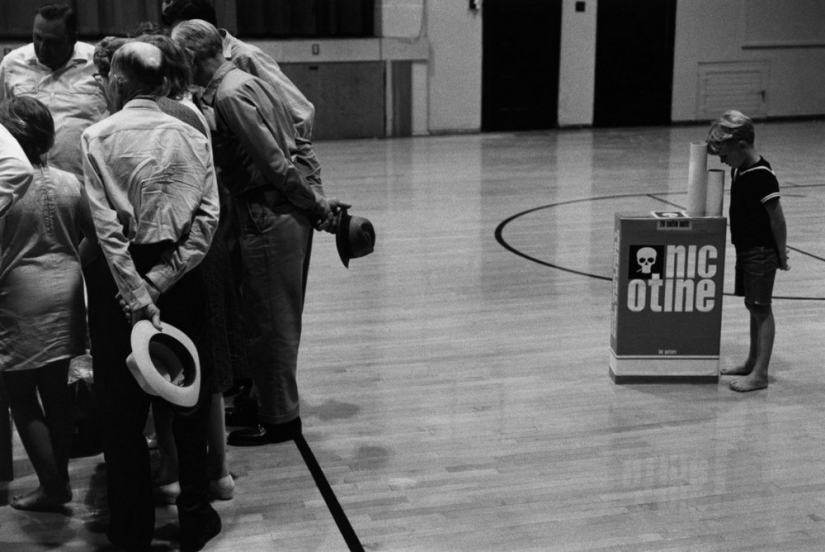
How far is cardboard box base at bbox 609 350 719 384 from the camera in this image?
4.39 m

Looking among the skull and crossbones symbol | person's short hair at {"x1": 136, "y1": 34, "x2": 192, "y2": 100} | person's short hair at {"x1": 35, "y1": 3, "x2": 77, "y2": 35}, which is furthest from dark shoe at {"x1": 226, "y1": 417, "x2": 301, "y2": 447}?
person's short hair at {"x1": 35, "y1": 3, "x2": 77, "y2": 35}

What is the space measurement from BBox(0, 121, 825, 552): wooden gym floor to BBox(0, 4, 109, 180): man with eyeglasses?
1248 mm

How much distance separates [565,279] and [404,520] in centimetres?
320

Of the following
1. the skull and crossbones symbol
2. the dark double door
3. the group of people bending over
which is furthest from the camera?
the dark double door

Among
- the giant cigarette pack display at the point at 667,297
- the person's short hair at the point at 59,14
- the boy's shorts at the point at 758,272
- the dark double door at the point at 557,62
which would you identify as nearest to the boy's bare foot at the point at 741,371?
the giant cigarette pack display at the point at 667,297

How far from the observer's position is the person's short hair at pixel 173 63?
2.95 meters

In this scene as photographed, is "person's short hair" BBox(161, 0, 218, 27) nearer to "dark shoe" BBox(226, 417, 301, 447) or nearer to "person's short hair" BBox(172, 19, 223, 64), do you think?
"person's short hair" BBox(172, 19, 223, 64)

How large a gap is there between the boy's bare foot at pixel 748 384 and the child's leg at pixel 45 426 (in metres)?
2.58

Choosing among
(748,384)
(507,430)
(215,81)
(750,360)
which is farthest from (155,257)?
(750,360)

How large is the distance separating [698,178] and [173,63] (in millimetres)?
2200

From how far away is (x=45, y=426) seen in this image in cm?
324

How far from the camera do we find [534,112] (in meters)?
13.9

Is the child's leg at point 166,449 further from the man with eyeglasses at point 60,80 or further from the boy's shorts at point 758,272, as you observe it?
the boy's shorts at point 758,272

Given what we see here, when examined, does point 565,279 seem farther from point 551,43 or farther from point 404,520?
point 551,43
